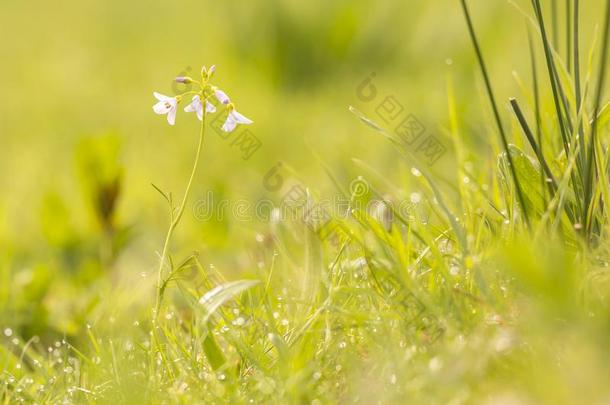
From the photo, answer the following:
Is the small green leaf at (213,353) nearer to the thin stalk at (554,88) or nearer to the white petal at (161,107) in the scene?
the white petal at (161,107)

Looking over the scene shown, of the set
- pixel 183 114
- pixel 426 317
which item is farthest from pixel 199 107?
pixel 183 114

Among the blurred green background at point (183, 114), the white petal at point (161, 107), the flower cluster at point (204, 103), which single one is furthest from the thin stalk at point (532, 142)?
the blurred green background at point (183, 114)

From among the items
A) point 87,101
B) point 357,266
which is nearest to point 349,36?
point 87,101

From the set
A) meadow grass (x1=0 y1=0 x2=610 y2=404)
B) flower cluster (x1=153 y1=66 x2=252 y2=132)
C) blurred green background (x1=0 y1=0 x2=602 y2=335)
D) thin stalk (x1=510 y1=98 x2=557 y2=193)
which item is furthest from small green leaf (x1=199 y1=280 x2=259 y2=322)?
blurred green background (x1=0 y1=0 x2=602 y2=335)

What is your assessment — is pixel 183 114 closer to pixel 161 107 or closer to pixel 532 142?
pixel 161 107

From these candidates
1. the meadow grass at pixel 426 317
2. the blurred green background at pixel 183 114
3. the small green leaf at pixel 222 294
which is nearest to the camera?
→ the meadow grass at pixel 426 317

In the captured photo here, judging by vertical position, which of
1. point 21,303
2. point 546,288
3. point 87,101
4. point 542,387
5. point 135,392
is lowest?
point 542,387

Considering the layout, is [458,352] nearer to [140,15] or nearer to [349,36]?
[349,36]
